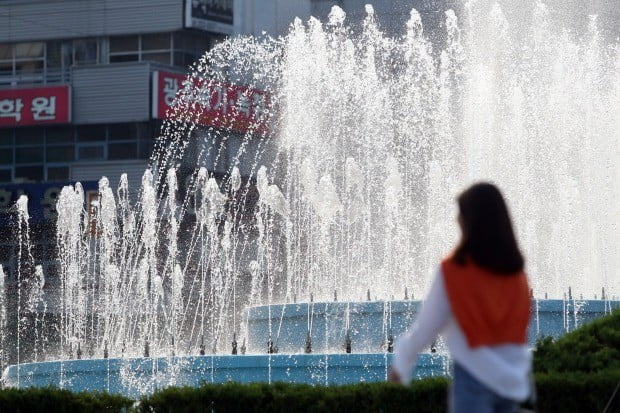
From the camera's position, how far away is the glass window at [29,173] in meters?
42.2

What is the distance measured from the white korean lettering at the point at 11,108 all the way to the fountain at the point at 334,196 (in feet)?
12.3

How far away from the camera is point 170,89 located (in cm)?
4034

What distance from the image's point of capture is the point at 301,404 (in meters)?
8.76

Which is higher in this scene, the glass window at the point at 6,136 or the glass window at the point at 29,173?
the glass window at the point at 6,136

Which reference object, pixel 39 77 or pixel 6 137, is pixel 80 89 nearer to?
pixel 39 77

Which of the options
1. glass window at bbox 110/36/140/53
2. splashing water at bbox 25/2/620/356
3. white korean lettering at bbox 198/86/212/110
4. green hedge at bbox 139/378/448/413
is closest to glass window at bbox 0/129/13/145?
glass window at bbox 110/36/140/53

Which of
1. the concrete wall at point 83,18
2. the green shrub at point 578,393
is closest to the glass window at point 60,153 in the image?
the concrete wall at point 83,18

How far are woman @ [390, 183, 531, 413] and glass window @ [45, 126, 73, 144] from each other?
3758 cm

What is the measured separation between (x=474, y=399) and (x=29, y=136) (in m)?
38.5

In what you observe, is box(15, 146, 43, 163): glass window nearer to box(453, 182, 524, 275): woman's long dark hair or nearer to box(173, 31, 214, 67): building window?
box(173, 31, 214, 67): building window

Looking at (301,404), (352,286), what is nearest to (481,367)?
(301,404)

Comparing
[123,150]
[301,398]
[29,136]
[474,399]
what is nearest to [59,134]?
[29,136]

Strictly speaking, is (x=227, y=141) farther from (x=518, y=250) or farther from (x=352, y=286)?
(x=518, y=250)

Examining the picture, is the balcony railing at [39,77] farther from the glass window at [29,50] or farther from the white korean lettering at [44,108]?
the white korean lettering at [44,108]
